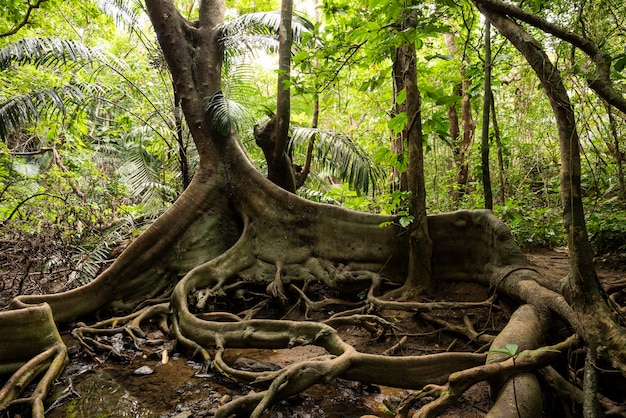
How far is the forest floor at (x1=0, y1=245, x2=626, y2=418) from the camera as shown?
2.75 metres

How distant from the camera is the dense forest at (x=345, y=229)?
2348 mm

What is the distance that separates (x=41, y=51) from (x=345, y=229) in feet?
17.6

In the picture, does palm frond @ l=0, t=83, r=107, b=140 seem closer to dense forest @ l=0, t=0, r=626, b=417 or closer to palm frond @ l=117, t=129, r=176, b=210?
dense forest @ l=0, t=0, r=626, b=417

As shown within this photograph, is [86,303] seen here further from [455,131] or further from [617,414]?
[455,131]

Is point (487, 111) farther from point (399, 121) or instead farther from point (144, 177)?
point (144, 177)

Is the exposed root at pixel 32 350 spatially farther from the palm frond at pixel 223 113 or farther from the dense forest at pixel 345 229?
the palm frond at pixel 223 113

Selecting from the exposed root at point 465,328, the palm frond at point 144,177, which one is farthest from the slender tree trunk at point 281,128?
the palm frond at point 144,177

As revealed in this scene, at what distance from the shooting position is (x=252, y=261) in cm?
537

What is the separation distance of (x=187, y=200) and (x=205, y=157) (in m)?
0.79

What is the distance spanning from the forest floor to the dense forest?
4.3 inches

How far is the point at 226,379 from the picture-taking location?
10.5 ft

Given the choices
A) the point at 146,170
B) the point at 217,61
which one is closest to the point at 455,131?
the point at 217,61

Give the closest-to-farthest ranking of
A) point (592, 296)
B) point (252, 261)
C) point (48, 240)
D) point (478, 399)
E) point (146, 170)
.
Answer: point (592, 296) → point (478, 399) → point (252, 261) → point (48, 240) → point (146, 170)

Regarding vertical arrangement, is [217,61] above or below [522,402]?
above
